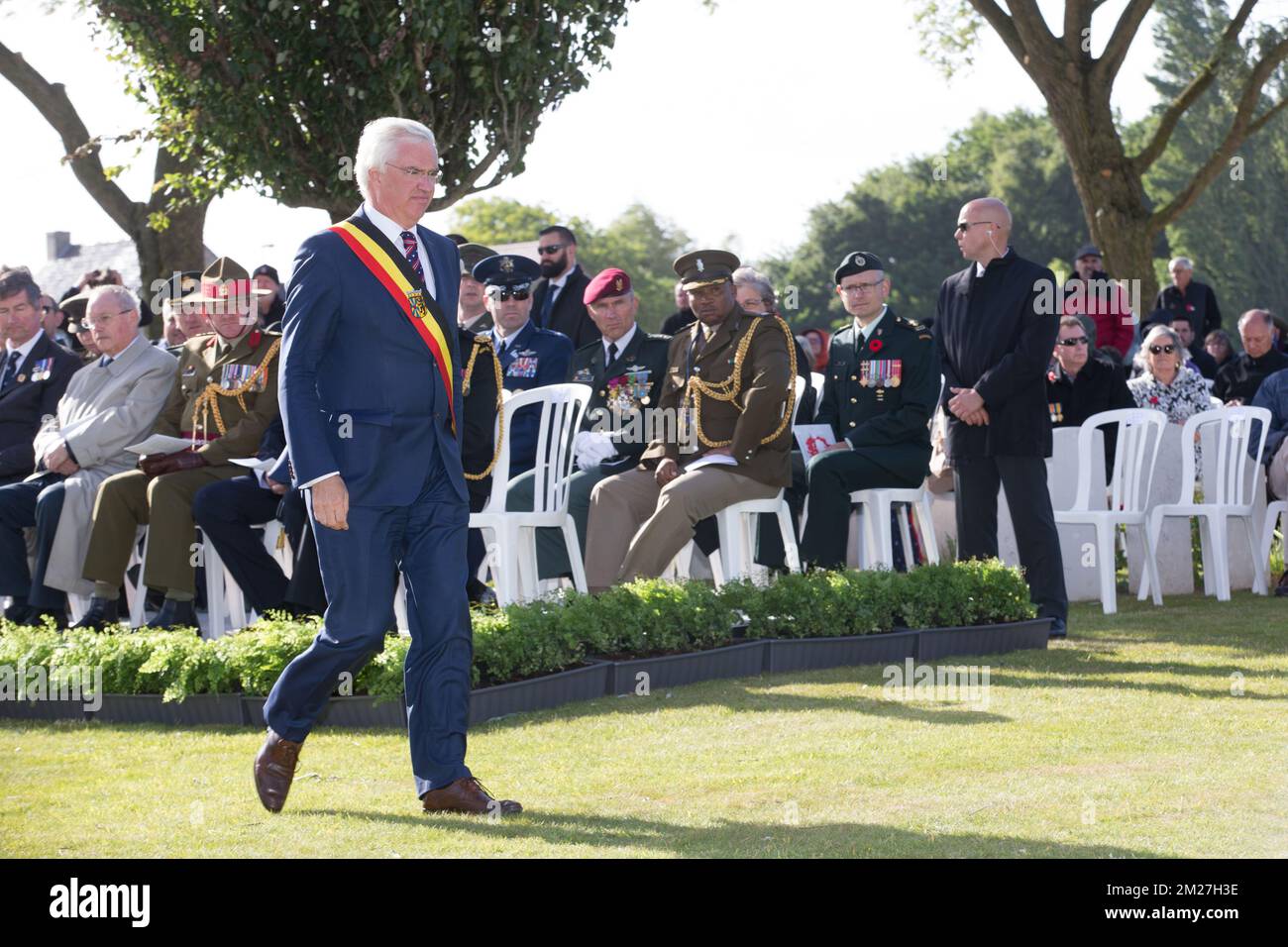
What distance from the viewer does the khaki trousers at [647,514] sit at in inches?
382

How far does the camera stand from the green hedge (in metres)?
7.71

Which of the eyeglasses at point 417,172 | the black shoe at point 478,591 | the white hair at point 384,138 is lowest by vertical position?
the black shoe at point 478,591

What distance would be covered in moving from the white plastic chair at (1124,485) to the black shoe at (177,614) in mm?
5494

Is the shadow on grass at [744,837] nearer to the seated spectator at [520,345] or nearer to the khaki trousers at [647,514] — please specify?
the khaki trousers at [647,514]

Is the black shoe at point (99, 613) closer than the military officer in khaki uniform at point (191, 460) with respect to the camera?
No

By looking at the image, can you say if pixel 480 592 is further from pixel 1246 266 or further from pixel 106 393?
pixel 1246 266

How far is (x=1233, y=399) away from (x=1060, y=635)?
583cm

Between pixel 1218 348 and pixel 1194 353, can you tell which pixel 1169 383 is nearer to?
pixel 1194 353

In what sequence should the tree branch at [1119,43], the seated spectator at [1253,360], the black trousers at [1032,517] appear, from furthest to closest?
the tree branch at [1119,43] → the seated spectator at [1253,360] → the black trousers at [1032,517]

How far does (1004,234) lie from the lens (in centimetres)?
1027

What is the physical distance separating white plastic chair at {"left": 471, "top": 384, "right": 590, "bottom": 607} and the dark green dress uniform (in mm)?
1442

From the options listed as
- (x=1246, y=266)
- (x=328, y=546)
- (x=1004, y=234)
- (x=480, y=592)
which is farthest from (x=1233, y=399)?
(x=1246, y=266)

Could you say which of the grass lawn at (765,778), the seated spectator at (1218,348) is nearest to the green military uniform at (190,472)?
the grass lawn at (765,778)

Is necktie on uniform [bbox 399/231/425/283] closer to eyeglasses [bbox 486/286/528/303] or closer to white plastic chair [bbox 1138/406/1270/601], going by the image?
eyeglasses [bbox 486/286/528/303]
